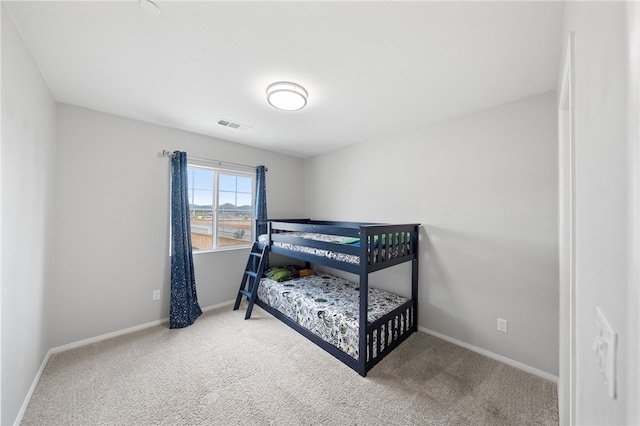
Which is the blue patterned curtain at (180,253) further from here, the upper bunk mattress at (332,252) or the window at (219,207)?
the upper bunk mattress at (332,252)

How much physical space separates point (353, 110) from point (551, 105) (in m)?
1.64

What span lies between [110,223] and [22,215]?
1.09 metres

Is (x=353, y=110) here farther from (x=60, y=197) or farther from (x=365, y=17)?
(x=60, y=197)

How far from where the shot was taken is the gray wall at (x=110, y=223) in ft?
7.93

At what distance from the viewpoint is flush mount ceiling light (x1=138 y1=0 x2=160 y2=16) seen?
4.13ft

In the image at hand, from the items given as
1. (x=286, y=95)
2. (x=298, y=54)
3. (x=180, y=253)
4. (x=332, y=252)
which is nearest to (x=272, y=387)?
(x=332, y=252)

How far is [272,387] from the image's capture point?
195 centimetres

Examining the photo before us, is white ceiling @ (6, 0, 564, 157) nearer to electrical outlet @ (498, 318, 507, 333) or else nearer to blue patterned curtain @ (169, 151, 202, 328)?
blue patterned curtain @ (169, 151, 202, 328)

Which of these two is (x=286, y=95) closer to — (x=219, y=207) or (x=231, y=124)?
(x=231, y=124)

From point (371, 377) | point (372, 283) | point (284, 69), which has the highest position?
point (284, 69)

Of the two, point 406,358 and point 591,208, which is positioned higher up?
point 591,208

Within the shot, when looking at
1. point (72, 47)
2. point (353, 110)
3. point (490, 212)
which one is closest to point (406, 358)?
point (490, 212)

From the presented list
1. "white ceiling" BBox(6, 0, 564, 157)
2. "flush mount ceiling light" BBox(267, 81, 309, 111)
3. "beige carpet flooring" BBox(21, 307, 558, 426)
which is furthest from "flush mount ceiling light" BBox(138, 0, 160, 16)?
"beige carpet flooring" BBox(21, 307, 558, 426)

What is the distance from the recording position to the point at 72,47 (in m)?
1.61
